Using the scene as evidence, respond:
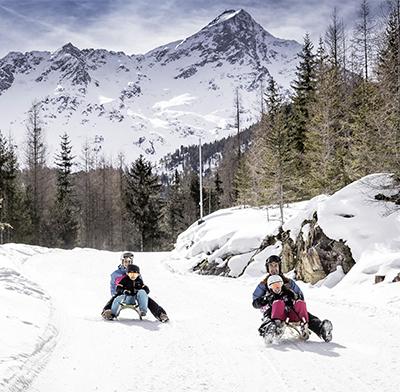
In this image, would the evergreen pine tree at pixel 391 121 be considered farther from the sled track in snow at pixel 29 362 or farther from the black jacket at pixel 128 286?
the sled track in snow at pixel 29 362

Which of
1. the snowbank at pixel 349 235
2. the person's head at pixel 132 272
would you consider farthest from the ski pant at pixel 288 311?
the snowbank at pixel 349 235

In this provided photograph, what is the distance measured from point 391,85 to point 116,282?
12606 millimetres

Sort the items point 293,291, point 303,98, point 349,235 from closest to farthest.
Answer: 1. point 293,291
2. point 349,235
3. point 303,98

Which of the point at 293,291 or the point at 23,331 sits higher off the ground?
the point at 293,291

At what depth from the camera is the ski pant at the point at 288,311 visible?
757 cm

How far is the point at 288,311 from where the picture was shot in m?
7.68

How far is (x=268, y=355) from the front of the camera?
6.76 m

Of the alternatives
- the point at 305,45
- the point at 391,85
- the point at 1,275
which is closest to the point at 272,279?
the point at 1,275

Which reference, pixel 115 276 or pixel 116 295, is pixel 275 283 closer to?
pixel 116 295

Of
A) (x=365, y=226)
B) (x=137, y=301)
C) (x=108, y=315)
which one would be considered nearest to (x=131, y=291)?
(x=137, y=301)

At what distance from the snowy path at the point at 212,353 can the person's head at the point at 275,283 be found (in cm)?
79

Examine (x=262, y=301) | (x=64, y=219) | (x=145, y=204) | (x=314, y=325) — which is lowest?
(x=314, y=325)

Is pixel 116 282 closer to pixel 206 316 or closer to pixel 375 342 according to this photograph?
pixel 206 316

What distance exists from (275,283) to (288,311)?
45cm
